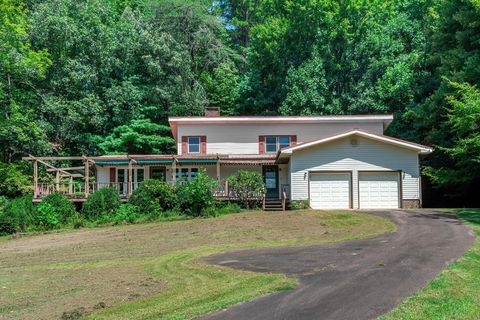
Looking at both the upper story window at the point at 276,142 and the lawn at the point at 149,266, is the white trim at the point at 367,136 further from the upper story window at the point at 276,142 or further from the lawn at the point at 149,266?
the upper story window at the point at 276,142

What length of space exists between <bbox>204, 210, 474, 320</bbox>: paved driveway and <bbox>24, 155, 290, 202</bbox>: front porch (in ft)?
37.3

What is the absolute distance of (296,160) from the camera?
23141mm

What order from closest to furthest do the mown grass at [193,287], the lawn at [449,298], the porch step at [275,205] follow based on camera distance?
the lawn at [449,298], the mown grass at [193,287], the porch step at [275,205]

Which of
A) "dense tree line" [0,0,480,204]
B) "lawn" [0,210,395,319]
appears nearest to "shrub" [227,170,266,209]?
"lawn" [0,210,395,319]

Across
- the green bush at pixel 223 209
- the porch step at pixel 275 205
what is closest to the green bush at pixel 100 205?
the green bush at pixel 223 209

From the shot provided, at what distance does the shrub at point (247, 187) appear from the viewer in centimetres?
2264

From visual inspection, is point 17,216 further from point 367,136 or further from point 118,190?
point 367,136

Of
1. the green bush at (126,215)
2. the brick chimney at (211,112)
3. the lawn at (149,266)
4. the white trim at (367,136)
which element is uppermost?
the brick chimney at (211,112)

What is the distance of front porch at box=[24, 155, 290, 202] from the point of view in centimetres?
2408

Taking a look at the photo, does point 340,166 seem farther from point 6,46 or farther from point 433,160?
point 6,46

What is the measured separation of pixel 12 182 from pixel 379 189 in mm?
21078

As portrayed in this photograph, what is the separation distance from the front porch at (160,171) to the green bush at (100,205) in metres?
2.08

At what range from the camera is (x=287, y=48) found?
121ft

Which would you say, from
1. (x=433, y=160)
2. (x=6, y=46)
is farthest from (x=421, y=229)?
(x=6, y=46)
